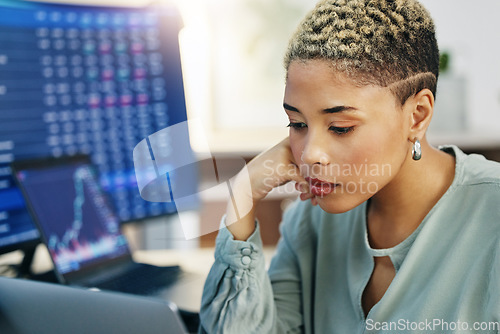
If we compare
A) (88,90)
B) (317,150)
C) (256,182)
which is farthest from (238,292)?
(88,90)

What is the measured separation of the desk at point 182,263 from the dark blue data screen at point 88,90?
0.36 feet

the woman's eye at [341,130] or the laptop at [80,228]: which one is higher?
the woman's eye at [341,130]

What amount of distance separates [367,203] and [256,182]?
221 mm

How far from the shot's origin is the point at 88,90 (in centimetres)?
125

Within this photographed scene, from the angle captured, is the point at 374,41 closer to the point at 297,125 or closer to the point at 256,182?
the point at 297,125

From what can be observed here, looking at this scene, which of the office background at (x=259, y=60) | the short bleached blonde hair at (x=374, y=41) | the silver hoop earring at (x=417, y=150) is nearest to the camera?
the short bleached blonde hair at (x=374, y=41)

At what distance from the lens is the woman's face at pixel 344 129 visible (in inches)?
28.3

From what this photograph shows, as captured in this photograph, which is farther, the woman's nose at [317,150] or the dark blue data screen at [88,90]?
the dark blue data screen at [88,90]

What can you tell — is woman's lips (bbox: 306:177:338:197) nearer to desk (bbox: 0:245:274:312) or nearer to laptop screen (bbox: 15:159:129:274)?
desk (bbox: 0:245:274:312)

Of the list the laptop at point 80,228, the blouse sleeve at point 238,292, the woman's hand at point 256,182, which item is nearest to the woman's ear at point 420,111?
the woman's hand at point 256,182

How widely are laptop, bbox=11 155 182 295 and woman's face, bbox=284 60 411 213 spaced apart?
56 cm

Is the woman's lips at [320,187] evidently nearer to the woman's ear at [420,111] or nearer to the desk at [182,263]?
the woman's ear at [420,111]

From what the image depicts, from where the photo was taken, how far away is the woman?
28.2 inches

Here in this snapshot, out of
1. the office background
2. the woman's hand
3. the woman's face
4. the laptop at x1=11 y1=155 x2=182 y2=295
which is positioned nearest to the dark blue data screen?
the laptop at x1=11 y1=155 x2=182 y2=295
